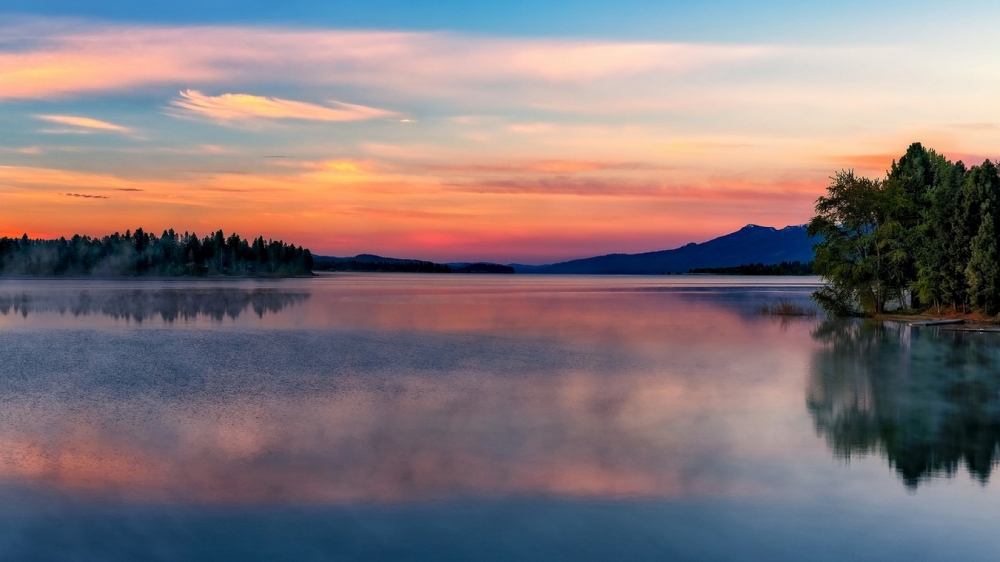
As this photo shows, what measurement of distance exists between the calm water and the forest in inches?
758

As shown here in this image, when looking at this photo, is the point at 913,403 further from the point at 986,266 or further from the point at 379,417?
the point at 986,266

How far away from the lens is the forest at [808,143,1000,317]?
46.8 meters

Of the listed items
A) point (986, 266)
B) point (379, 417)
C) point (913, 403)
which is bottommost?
point (379, 417)

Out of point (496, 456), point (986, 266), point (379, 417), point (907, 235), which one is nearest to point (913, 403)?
point (496, 456)

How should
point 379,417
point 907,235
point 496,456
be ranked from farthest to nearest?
point 907,235
point 379,417
point 496,456

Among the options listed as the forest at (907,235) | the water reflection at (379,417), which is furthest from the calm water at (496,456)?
the forest at (907,235)

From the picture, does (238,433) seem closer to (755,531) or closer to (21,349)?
(755,531)

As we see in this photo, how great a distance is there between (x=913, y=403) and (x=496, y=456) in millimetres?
11604

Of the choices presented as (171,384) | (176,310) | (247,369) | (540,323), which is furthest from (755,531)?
(176,310)

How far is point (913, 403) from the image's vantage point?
19.7 metres

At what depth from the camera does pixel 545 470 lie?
12.9 metres

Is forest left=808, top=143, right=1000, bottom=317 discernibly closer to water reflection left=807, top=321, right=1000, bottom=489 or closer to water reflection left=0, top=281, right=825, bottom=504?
water reflection left=807, top=321, right=1000, bottom=489

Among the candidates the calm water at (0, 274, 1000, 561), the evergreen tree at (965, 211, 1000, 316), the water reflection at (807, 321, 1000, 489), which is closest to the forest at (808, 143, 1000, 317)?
the evergreen tree at (965, 211, 1000, 316)

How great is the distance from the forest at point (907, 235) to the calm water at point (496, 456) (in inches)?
758
